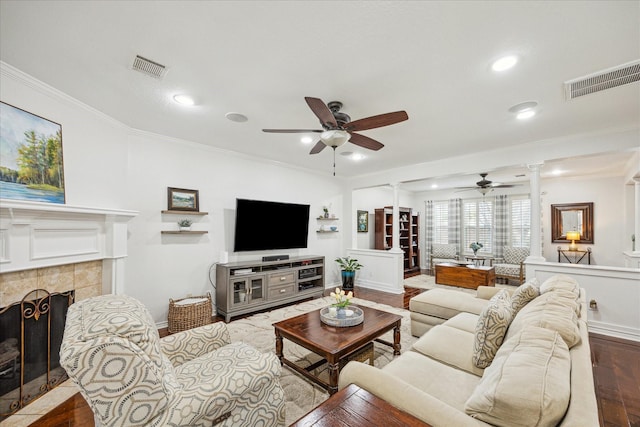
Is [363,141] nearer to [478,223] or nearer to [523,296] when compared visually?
[523,296]

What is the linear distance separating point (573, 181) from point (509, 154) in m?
3.75

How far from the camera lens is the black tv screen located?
168 inches

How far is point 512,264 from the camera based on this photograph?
21.2 ft

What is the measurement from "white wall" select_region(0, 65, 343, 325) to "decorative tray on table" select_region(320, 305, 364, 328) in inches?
89.5

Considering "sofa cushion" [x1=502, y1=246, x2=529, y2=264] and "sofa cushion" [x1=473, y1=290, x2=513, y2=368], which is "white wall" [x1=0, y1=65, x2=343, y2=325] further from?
"sofa cushion" [x1=502, y1=246, x2=529, y2=264]

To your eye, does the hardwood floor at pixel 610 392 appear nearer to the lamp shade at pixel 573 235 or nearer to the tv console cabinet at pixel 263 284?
the tv console cabinet at pixel 263 284

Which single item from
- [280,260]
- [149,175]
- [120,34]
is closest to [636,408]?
[280,260]

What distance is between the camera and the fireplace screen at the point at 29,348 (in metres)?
1.94

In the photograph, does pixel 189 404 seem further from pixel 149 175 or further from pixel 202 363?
pixel 149 175

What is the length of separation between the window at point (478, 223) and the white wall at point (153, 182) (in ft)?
18.1

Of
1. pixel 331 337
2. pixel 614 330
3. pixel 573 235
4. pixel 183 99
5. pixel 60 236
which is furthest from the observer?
pixel 573 235

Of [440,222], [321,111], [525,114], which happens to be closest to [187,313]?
[321,111]

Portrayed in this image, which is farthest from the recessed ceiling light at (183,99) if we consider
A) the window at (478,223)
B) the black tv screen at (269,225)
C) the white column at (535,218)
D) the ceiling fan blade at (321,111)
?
the window at (478,223)

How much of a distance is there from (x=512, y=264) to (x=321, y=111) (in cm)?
675
